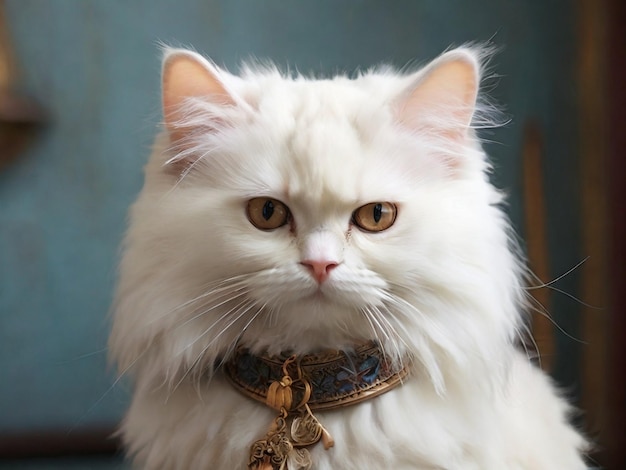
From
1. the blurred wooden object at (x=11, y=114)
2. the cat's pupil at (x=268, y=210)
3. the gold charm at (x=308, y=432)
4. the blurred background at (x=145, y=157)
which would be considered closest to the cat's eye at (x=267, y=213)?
the cat's pupil at (x=268, y=210)

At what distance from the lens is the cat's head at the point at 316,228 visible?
2.64 feet

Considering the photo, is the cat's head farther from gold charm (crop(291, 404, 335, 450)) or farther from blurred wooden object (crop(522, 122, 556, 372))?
blurred wooden object (crop(522, 122, 556, 372))

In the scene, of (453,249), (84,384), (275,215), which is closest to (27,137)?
(84,384)

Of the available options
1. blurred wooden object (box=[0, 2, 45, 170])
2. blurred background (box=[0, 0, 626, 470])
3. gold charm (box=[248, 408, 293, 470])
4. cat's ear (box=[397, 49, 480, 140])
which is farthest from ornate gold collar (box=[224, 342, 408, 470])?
blurred wooden object (box=[0, 2, 45, 170])

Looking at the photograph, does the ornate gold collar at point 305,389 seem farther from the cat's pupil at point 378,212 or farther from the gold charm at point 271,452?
the cat's pupil at point 378,212

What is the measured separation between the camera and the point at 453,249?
85 centimetres

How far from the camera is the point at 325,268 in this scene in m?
0.77

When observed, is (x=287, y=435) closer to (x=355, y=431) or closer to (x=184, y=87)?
(x=355, y=431)

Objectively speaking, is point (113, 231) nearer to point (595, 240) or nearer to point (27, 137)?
point (27, 137)

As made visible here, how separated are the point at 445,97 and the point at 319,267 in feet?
1.01

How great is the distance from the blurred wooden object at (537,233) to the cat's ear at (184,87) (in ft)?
3.02

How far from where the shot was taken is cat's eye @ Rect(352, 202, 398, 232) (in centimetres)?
83

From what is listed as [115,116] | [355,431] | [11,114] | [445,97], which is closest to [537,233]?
[445,97]

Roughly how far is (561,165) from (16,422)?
1.44m
